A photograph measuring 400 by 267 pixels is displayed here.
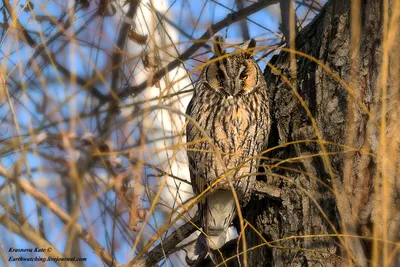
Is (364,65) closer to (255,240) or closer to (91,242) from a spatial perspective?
(255,240)

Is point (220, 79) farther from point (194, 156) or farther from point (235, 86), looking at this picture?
point (194, 156)

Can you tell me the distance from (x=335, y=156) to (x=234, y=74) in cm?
51

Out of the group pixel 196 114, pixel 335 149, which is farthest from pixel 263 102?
pixel 335 149

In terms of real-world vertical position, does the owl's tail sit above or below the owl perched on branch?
below

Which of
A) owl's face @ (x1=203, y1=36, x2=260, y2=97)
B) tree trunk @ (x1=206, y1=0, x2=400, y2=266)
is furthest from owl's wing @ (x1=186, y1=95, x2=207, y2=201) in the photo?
tree trunk @ (x1=206, y1=0, x2=400, y2=266)

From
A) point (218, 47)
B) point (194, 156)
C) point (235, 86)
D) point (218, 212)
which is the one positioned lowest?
point (218, 212)

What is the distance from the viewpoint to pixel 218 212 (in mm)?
2307

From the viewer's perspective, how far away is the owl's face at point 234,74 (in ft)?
6.98

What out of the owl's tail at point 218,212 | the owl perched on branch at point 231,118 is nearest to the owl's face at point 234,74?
the owl perched on branch at point 231,118

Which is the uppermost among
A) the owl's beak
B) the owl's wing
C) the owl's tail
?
the owl's beak

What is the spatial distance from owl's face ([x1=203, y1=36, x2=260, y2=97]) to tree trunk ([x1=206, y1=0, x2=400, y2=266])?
0.14 m

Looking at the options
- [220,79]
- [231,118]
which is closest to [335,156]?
[231,118]

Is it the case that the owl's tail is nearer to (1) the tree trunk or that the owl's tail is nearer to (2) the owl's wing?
(2) the owl's wing

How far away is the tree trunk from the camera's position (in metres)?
1.72
